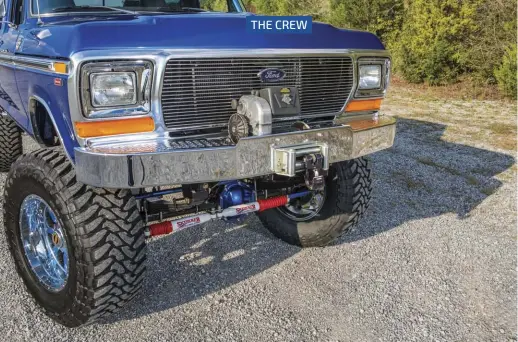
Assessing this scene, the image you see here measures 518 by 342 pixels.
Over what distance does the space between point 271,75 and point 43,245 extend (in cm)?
176

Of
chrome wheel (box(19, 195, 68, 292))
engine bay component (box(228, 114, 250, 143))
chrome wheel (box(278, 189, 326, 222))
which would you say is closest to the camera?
engine bay component (box(228, 114, 250, 143))

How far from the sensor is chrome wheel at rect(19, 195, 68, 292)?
2.81m

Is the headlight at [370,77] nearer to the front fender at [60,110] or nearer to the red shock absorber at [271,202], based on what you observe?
the red shock absorber at [271,202]

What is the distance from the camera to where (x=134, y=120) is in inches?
94.9

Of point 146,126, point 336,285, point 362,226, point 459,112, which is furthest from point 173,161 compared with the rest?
point 459,112

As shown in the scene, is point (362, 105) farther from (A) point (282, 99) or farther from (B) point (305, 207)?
(B) point (305, 207)

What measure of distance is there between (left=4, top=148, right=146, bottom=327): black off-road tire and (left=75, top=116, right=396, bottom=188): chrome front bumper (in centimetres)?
20

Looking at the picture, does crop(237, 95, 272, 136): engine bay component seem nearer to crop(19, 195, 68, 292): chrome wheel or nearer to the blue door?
crop(19, 195, 68, 292): chrome wheel

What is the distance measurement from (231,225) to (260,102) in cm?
183

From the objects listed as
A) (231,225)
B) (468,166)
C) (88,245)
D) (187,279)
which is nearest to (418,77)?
(468,166)

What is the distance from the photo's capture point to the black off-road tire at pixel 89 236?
7.95 feet

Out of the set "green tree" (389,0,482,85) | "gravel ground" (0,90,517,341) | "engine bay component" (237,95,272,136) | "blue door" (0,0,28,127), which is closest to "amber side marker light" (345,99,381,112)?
"engine bay component" (237,95,272,136)

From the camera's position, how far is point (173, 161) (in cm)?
229

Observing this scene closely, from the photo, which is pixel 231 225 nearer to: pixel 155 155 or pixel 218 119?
pixel 218 119
